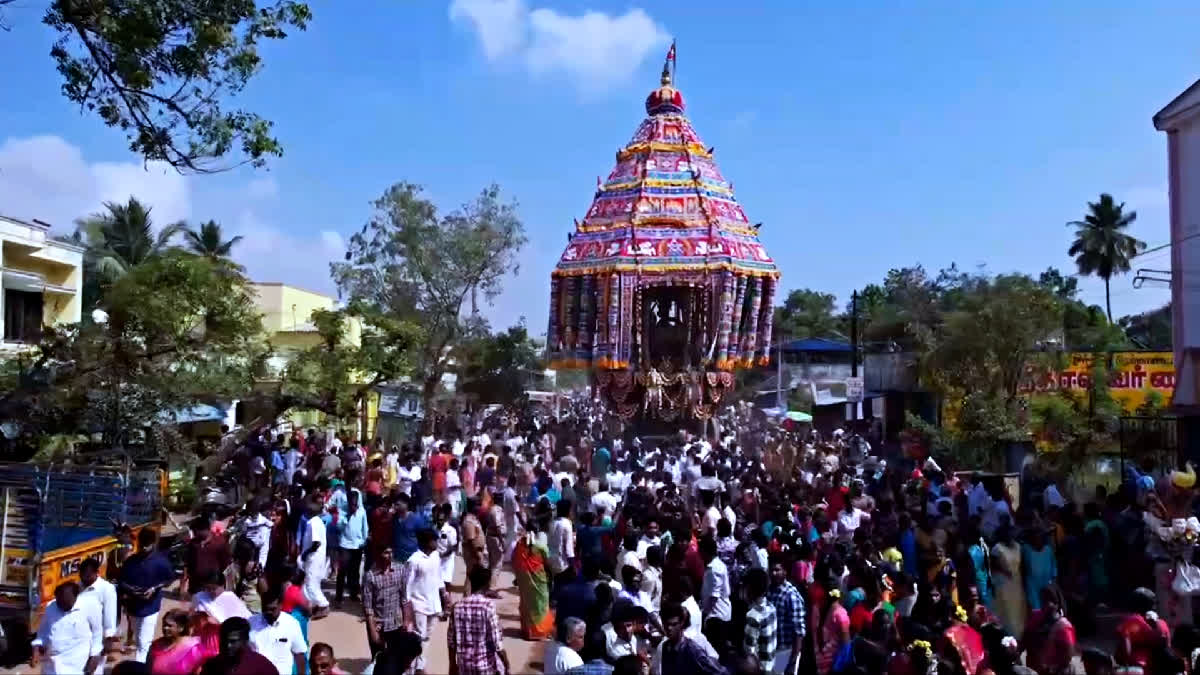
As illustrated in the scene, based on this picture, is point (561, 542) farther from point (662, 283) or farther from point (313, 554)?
point (662, 283)

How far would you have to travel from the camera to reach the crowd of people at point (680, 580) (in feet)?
19.3

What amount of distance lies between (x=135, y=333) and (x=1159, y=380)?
24.0 metres

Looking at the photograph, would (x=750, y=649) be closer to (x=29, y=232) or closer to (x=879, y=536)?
(x=879, y=536)

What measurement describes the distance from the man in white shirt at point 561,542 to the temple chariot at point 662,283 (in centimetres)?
1888

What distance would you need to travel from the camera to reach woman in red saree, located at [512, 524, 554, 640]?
937 cm

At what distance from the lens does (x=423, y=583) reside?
25.8 ft

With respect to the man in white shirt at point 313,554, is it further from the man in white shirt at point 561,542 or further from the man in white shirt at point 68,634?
the man in white shirt at point 68,634

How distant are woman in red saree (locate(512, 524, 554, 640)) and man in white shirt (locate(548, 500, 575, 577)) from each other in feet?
1.10

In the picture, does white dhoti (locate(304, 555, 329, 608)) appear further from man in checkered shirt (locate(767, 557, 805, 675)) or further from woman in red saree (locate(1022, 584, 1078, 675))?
woman in red saree (locate(1022, 584, 1078, 675))

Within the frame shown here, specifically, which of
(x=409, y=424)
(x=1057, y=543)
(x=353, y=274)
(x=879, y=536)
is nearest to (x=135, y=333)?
(x=879, y=536)

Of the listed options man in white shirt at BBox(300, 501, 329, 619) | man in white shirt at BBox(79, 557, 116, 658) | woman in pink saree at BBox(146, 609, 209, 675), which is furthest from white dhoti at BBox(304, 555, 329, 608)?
woman in pink saree at BBox(146, 609, 209, 675)

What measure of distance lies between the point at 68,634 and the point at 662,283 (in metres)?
23.1

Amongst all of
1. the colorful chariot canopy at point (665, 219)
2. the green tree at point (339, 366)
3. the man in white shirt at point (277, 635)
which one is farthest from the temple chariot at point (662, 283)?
the man in white shirt at point (277, 635)

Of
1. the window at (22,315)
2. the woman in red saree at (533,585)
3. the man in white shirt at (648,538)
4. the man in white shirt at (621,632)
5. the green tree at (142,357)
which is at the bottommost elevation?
the woman in red saree at (533,585)
